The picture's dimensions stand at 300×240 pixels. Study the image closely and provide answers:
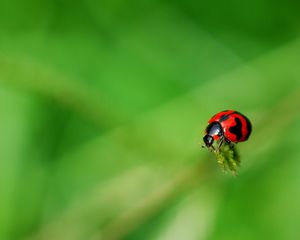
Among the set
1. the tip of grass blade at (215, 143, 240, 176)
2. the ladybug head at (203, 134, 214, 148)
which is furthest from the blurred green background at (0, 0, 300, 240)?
the tip of grass blade at (215, 143, 240, 176)

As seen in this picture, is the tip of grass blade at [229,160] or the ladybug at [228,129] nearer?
the tip of grass blade at [229,160]

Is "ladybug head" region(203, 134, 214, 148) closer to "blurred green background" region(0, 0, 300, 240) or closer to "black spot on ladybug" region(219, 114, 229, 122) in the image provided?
"black spot on ladybug" region(219, 114, 229, 122)

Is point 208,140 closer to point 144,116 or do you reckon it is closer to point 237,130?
point 237,130

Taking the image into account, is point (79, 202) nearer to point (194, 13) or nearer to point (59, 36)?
point (59, 36)

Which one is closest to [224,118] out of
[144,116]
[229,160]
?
[229,160]

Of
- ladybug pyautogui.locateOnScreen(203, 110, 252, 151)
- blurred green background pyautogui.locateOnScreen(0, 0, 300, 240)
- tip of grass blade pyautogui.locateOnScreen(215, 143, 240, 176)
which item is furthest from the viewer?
blurred green background pyautogui.locateOnScreen(0, 0, 300, 240)

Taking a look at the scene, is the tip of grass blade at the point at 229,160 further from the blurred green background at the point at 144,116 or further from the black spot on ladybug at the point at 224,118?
the blurred green background at the point at 144,116

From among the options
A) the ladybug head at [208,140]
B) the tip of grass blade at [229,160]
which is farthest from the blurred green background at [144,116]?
the tip of grass blade at [229,160]
